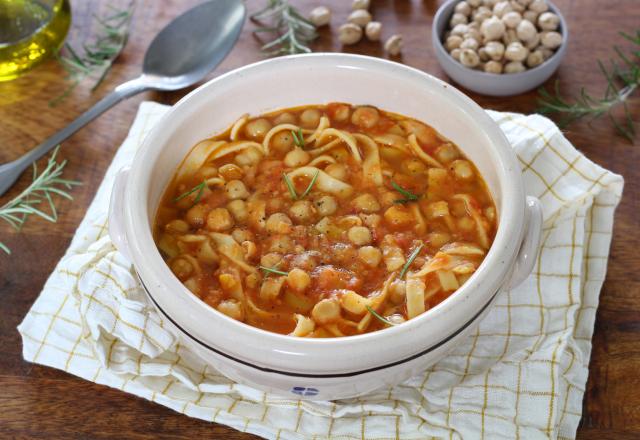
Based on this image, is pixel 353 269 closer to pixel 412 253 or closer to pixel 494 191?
pixel 412 253

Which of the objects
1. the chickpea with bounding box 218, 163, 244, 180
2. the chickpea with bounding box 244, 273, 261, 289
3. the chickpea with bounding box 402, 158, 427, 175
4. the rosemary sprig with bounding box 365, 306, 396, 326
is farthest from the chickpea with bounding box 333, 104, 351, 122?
the rosemary sprig with bounding box 365, 306, 396, 326

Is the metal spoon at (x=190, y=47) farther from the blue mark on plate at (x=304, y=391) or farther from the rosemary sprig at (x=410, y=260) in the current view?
the blue mark on plate at (x=304, y=391)

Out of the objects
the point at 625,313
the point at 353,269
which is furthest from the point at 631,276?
the point at 353,269

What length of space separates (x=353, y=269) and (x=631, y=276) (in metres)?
1.14

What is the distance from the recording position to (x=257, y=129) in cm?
295

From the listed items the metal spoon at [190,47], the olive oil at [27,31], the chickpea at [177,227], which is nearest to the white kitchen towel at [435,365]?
the chickpea at [177,227]

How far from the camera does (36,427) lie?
2760 millimetres

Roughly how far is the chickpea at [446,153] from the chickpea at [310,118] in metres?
0.44

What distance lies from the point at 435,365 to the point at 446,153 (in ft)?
2.28

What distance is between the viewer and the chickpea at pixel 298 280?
8.07 feet

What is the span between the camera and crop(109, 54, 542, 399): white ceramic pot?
2.21 meters

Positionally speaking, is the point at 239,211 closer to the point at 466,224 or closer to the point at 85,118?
the point at 466,224

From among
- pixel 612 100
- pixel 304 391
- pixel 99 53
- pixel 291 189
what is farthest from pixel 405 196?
pixel 99 53

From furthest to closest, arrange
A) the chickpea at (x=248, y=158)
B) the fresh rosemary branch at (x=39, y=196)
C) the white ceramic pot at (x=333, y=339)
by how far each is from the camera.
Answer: the fresh rosemary branch at (x=39, y=196) → the chickpea at (x=248, y=158) → the white ceramic pot at (x=333, y=339)
